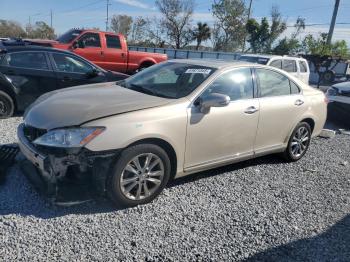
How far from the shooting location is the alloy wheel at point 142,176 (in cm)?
366

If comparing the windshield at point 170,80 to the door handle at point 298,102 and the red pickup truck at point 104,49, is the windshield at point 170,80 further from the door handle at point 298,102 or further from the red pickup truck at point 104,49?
the red pickup truck at point 104,49

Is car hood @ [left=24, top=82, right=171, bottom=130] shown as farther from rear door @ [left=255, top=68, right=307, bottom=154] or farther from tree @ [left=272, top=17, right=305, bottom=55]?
tree @ [left=272, top=17, right=305, bottom=55]

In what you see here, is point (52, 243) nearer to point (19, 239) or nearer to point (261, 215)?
point (19, 239)

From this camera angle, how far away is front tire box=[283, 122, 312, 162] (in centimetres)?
554

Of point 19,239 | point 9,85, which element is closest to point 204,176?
point 19,239

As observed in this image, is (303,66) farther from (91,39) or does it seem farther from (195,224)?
(195,224)

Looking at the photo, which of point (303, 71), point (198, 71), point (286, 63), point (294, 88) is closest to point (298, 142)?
point (294, 88)

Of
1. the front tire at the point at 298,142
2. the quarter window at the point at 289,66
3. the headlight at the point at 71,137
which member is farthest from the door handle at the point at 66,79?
the quarter window at the point at 289,66

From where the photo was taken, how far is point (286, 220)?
12.8 feet

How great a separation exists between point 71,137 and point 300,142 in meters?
3.78

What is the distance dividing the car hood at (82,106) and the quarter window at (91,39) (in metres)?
8.43

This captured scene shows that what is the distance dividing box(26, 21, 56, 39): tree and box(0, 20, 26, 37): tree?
1308mm

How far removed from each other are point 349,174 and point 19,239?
4764 millimetres

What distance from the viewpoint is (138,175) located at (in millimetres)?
3727
